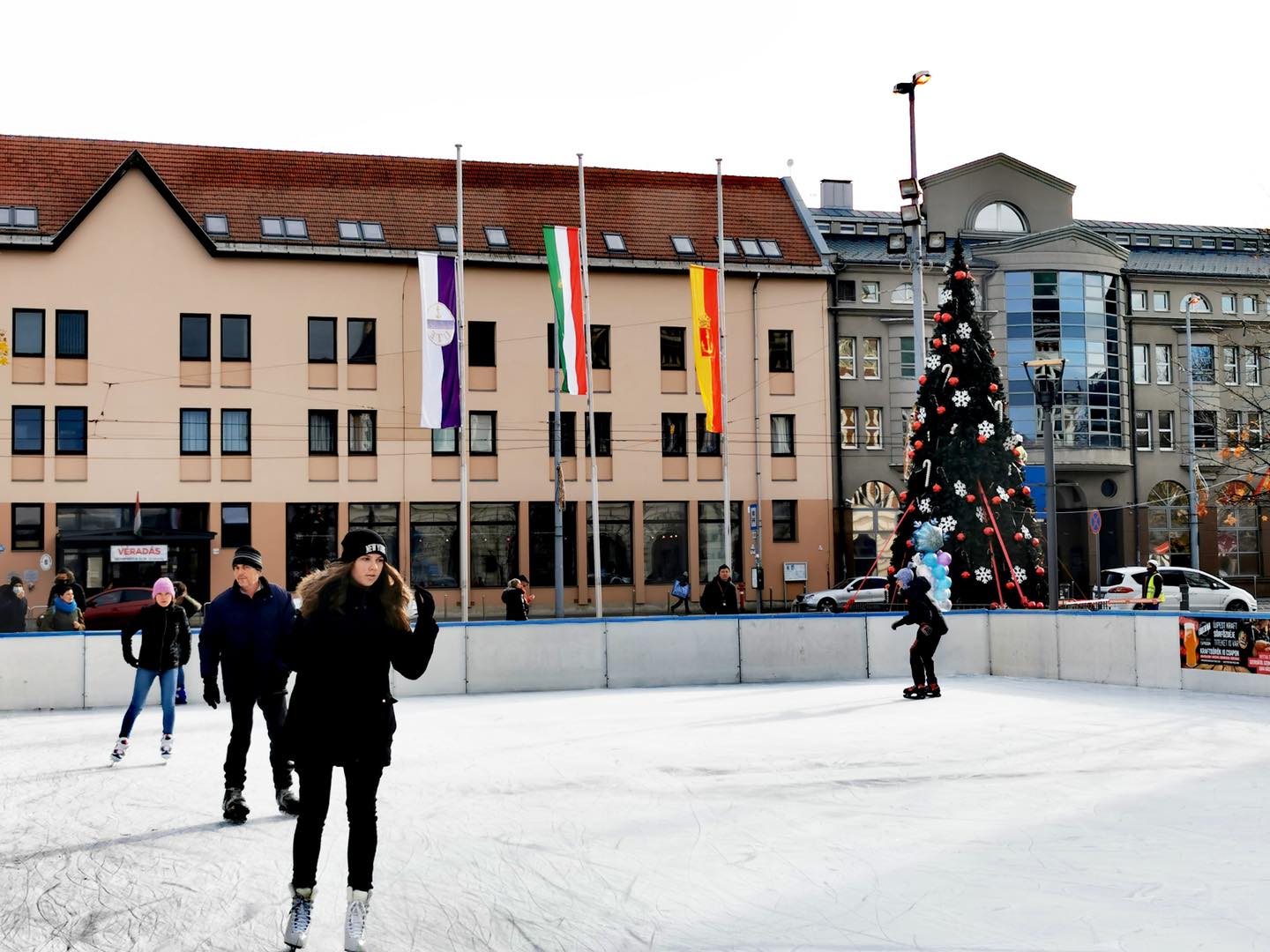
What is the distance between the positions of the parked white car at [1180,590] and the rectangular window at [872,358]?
15315 mm

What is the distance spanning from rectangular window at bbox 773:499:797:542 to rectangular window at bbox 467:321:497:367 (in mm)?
10481

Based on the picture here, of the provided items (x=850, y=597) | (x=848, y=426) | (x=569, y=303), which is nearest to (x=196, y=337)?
(x=569, y=303)

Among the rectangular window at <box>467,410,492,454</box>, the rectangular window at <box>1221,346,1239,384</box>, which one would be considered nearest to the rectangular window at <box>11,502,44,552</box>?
the rectangular window at <box>467,410,492,454</box>

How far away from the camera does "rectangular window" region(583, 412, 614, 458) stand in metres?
47.1

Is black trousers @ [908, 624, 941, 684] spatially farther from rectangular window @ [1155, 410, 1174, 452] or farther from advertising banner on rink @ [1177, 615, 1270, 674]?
rectangular window @ [1155, 410, 1174, 452]

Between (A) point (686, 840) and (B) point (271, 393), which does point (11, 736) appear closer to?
(A) point (686, 840)

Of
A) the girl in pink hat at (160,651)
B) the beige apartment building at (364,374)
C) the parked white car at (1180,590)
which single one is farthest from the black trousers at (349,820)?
the beige apartment building at (364,374)

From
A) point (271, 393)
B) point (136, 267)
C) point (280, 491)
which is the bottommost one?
point (280, 491)

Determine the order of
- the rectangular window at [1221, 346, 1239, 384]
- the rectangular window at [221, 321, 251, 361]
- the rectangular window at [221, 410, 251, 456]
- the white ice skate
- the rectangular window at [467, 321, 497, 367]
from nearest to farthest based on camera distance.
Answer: the white ice skate < the rectangular window at [221, 410, 251, 456] < the rectangular window at [221, 321, 251, 361] < the rectangular window at [467, 321, 497, 367] < the rectangular window at [1221, 346, 1239, 384]

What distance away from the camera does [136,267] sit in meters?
43.0

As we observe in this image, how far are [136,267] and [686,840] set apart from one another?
124 ft

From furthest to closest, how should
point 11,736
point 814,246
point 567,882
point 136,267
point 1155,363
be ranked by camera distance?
point 1155,363, point 814,246, point 136,267, point 11,736, point 567,882

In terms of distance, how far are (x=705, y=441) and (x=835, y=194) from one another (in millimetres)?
18574

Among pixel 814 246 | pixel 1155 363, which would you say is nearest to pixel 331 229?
pixel 814 246
